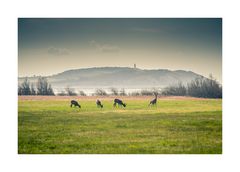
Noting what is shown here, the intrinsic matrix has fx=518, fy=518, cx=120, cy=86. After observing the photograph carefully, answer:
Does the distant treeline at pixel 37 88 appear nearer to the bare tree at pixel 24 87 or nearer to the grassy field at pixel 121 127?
the bare tree at pixel 24 87

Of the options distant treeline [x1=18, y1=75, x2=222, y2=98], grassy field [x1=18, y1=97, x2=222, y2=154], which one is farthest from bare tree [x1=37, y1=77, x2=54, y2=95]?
grassy field [x1=18, y1=97, x2=222, y2=154]

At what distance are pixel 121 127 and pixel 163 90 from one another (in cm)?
138

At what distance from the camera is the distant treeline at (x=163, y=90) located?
12.7 meters

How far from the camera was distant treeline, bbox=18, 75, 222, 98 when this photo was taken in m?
12.7

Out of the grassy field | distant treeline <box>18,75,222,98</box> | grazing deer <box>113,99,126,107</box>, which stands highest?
distant treeline <box>18,75,222,98</box>

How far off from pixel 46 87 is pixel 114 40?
2.06 m

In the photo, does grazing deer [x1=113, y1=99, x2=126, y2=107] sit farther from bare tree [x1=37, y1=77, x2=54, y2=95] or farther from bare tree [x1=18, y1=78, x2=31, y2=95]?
bare tree [x1=18, y1=78, x2=31, y2=95]

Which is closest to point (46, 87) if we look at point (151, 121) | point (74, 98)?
point (74, 98)

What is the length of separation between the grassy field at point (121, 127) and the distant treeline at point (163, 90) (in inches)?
6.0

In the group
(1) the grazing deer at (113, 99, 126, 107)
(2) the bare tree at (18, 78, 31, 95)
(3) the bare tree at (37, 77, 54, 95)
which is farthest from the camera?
(1) the grazing deer at (113, 99, 126, 107)

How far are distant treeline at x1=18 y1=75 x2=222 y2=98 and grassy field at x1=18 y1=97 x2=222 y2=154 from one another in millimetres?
152

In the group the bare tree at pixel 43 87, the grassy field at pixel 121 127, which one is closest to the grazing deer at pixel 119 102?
the grassy field at pixel 121 127
